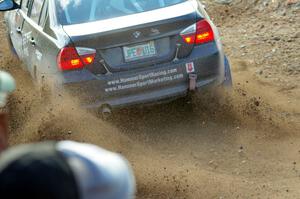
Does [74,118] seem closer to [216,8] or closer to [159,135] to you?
[159,135]

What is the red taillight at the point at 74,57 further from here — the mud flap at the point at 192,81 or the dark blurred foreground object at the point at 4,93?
the dark blurred foreground object at the point at 4,93

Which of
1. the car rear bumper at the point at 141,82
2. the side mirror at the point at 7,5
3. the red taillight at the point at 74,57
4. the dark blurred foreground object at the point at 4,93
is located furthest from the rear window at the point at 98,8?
the dark blurred foreground object at the point at 4,93

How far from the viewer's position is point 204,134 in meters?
7.13

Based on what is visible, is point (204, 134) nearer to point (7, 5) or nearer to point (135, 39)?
point (135, 39)

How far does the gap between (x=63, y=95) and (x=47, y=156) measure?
210 inches

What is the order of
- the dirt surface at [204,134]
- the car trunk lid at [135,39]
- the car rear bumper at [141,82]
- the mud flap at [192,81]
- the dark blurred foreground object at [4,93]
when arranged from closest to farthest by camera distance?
the dark blurred foreground object at [4,93], the dirt surface at [204,134], the car trunk lid at [135,39], the car rear bumper at [141,82], the mud flap at [192,81]

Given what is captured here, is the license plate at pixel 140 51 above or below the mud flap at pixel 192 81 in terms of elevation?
above

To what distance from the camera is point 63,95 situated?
22.7 ft

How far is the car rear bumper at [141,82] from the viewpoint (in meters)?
6.80

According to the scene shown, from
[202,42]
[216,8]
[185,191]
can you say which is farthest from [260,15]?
[185,191]

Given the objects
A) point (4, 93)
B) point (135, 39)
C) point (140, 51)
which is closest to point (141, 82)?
point (140, 51)

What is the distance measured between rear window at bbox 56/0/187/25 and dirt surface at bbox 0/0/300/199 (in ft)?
2.58

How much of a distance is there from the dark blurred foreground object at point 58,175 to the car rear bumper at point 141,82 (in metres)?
5.11

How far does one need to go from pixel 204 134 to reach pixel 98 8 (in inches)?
63.3
